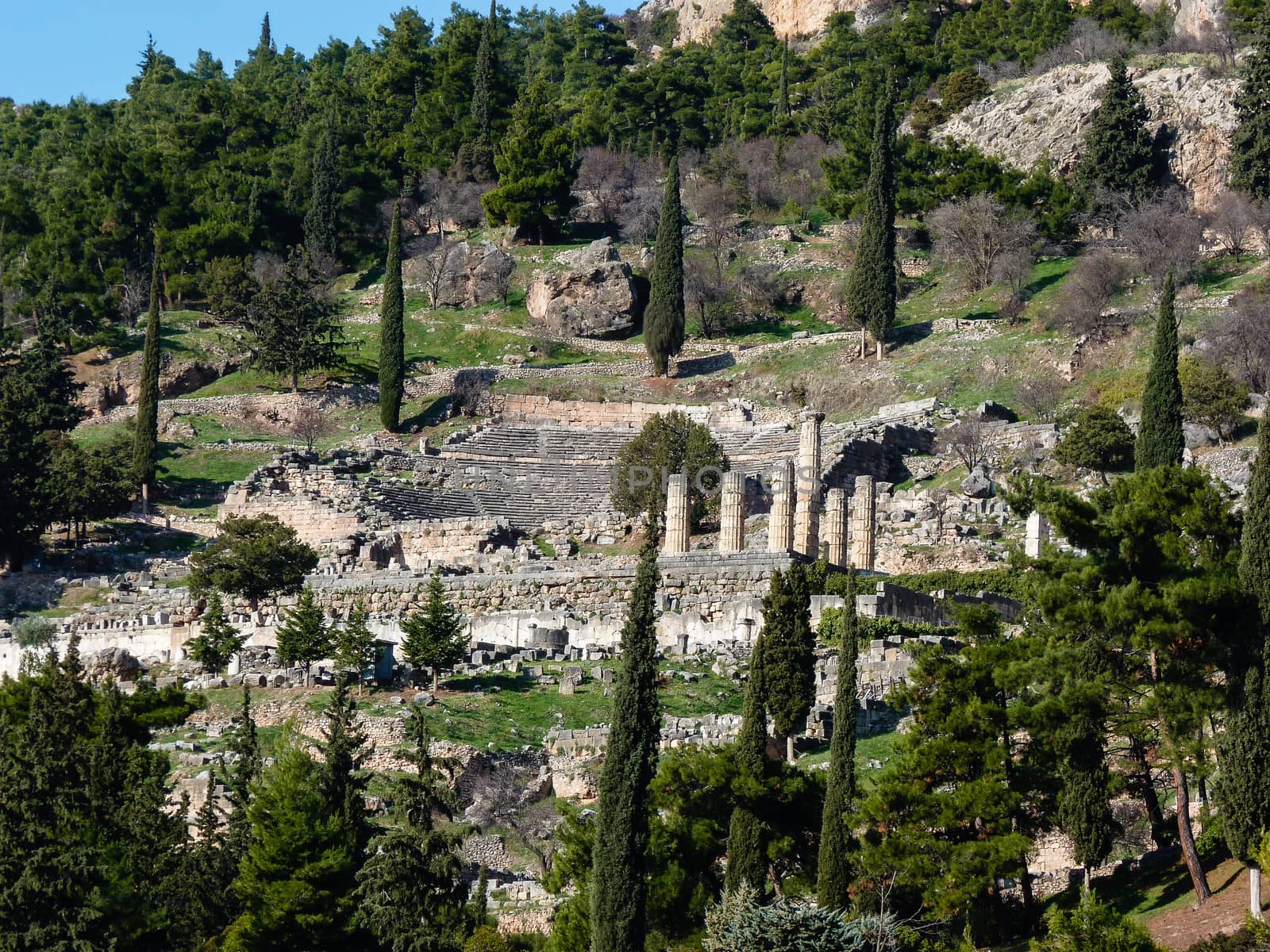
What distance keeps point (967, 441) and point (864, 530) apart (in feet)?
36.2

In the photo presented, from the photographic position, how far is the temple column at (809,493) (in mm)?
47594

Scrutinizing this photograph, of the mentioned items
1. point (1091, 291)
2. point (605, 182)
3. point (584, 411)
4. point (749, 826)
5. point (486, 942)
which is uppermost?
point (605, 182)

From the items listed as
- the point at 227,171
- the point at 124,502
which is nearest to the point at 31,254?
the point at 227,171

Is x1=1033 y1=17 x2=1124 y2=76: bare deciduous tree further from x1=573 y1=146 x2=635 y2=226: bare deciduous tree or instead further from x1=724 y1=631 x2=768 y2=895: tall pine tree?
x1=724 y1=631 x2=768 y2=895: tall pine tree

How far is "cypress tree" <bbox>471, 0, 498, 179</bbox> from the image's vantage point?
87.2 m

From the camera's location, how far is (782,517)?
156ft

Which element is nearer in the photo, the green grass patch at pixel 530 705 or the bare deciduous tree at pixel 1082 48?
the green grass patch at pixel 530 705

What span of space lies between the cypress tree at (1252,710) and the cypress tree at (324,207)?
2371 inches

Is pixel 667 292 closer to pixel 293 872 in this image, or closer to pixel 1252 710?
pixel 293 872

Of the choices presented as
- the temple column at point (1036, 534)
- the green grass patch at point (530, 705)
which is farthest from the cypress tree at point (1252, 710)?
the temple column at point (1036, 534)

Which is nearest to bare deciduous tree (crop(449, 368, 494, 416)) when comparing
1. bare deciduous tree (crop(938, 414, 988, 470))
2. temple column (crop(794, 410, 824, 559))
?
bare deciduous tree (crop(938, 414, 988, 470))

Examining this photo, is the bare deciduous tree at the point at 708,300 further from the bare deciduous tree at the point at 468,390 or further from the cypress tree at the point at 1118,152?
the cypress tree at the point at 1118,152

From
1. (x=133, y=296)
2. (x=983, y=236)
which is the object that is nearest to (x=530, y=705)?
(x=983, y=236)

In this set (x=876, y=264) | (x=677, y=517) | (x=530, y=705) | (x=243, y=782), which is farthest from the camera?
(x=876, y=264)
